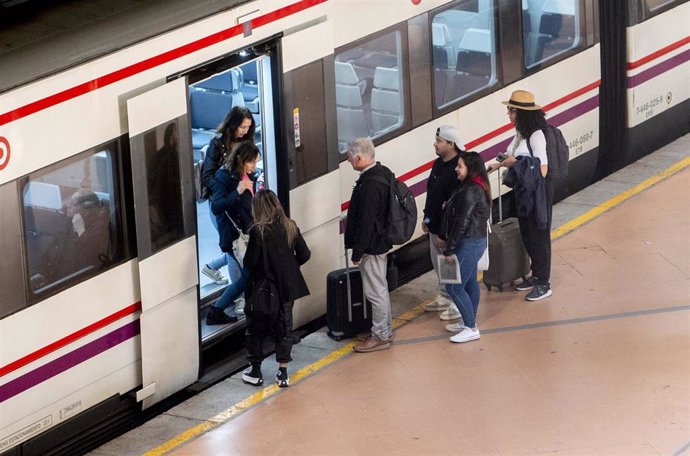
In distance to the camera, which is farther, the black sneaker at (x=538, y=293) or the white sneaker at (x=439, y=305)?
the black sneaker at (x=538, y=293)

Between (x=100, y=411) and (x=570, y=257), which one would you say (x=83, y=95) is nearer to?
(x=100, y=411)

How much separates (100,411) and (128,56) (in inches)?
90.5

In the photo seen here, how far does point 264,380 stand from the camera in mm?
10570

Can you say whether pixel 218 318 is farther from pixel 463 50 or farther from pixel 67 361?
pixel 463 50

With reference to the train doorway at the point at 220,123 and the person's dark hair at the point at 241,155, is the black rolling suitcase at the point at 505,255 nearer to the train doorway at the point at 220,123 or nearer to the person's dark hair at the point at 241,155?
the train doorway at the point at 220,123

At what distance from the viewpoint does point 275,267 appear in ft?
33.1

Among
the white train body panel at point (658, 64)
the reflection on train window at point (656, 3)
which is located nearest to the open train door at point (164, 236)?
the white train body panel at point (658, 64)

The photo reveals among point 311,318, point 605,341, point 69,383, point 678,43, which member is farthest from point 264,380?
point 678,43

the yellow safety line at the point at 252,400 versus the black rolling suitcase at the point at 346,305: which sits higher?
the black rolling suitcase at the point at 346,305

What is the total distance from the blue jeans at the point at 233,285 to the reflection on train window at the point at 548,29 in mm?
3605

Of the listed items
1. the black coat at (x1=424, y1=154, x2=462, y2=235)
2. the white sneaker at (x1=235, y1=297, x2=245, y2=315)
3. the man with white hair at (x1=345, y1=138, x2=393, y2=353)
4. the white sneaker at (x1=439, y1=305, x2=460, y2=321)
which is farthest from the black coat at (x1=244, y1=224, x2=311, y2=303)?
the white sneaker at (x1=439, y1=305, x2=460, y2=321)

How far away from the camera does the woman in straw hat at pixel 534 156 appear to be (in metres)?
11.3

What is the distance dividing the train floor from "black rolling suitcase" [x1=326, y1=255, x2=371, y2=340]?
13cm

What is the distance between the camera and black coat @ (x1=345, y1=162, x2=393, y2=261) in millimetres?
10445
